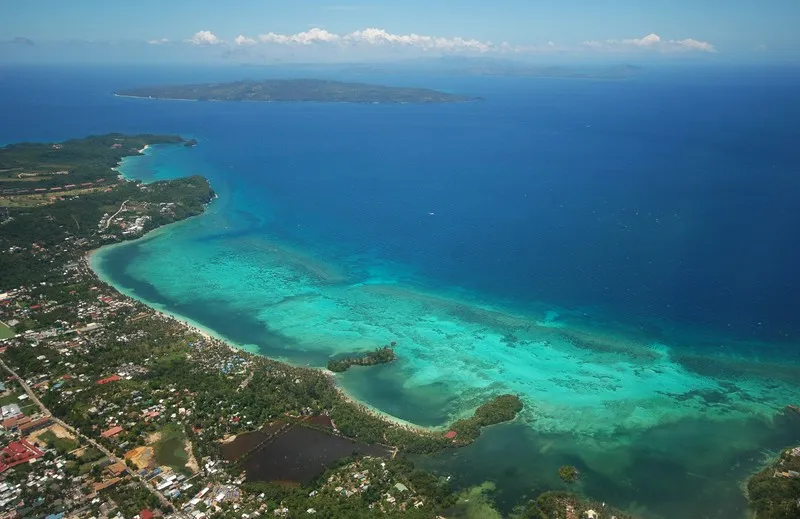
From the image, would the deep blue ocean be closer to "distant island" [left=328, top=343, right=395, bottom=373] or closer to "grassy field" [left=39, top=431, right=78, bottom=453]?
"distant island" [left=328, top=343, right=395, bottom=373]

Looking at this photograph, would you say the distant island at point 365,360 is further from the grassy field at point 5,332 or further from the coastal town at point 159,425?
the grassy field at point 5,332

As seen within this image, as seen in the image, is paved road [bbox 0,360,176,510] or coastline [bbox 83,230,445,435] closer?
paved road [bbox 0,360,176,510]

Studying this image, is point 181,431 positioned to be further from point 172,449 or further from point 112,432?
point 112,432

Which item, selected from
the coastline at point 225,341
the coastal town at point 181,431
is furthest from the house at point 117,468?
the coastline at point 225,341

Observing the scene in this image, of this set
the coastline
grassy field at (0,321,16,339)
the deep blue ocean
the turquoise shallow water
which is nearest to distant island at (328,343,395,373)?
the coastline

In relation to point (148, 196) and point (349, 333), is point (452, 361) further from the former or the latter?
point (148, 196)
